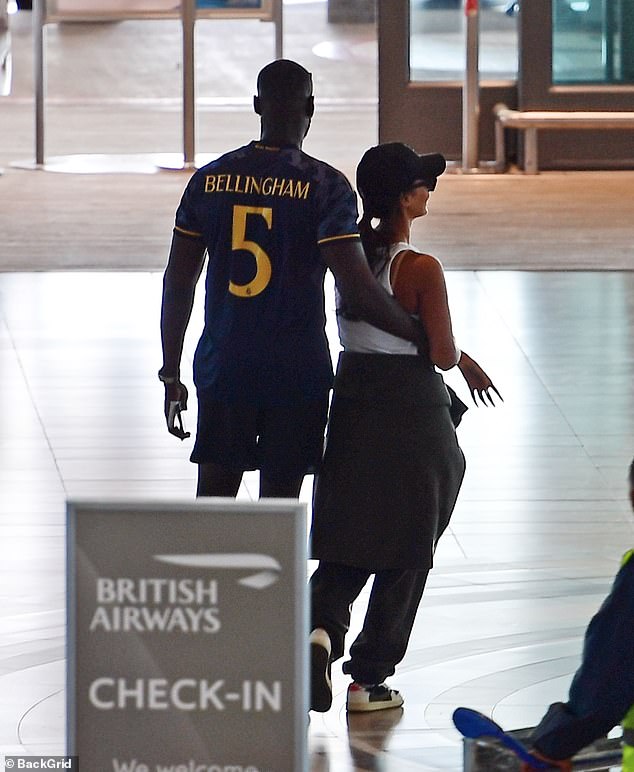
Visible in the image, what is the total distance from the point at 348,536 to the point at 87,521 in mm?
1844

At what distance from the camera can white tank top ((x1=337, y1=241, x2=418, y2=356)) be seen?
Answer: 459 centimetres

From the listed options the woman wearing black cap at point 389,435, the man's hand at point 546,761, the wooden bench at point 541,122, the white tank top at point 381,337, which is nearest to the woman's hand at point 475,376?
the woman wearing black cap at point 389,435

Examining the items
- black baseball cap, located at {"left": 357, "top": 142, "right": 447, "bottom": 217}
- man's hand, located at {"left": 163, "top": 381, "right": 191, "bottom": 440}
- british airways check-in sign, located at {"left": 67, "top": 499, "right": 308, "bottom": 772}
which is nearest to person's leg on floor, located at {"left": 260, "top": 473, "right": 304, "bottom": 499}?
man's hand, located at {"left": 163, "top": 381, "right": 191, "bottom": 440}

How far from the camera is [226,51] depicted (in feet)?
93.0

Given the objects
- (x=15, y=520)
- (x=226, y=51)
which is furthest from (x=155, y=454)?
(x=226, y=51)

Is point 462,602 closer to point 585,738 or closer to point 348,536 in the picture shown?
point 348,536

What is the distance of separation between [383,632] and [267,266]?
0.95 meters

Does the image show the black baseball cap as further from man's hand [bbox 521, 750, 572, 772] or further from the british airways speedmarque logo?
the british airways speedmarque logo

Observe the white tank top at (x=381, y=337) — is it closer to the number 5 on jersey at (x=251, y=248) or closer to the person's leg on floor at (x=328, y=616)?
the number 5 on jersey at (x=251, y=248)

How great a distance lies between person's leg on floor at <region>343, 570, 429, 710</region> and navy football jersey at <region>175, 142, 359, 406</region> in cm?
51

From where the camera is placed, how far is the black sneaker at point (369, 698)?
15.6ft

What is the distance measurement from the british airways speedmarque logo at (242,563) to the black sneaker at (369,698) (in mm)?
2016

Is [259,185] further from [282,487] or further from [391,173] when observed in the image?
[282,487]

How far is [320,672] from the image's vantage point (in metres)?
4.46
